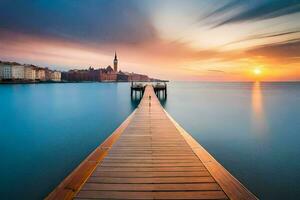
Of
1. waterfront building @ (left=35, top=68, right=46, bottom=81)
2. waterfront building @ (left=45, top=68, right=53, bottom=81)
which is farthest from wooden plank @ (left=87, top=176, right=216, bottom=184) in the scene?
waterfront building @ (left=45, top=68, right=53, bottom=81)

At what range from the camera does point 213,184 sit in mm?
3549

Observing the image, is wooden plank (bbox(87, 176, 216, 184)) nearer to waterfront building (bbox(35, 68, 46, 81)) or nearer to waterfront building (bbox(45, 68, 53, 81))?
waterfront building (bbox(35, 68, 46, 81))

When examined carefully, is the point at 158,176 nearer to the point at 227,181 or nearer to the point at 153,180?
the point at 153,180

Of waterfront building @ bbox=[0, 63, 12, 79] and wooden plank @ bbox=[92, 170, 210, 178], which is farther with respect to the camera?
waterfront building @ bbox=[0, 63, 12, 79]

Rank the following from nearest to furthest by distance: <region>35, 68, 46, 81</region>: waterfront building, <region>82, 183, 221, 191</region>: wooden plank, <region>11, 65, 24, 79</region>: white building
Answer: <region>82, 183, 221, 191</region>: wooden plank
<region>11, 65, 24, 79</region>: white building
<region>35, 68, 46, 81</region>: waterfront building

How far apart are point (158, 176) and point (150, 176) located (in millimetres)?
156

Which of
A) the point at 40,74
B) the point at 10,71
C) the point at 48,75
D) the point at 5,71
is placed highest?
the point at 10,71

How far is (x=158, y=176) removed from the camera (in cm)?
380

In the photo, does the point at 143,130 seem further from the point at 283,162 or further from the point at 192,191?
the point at 283,162

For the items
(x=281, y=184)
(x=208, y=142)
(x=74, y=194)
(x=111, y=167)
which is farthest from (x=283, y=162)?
(x=74, y=194)

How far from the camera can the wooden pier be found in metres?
3.23

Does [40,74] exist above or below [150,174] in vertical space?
above

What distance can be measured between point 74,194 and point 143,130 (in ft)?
15.9

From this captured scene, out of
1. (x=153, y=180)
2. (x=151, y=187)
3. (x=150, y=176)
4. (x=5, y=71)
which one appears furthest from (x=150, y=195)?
(x=5, y=71)
